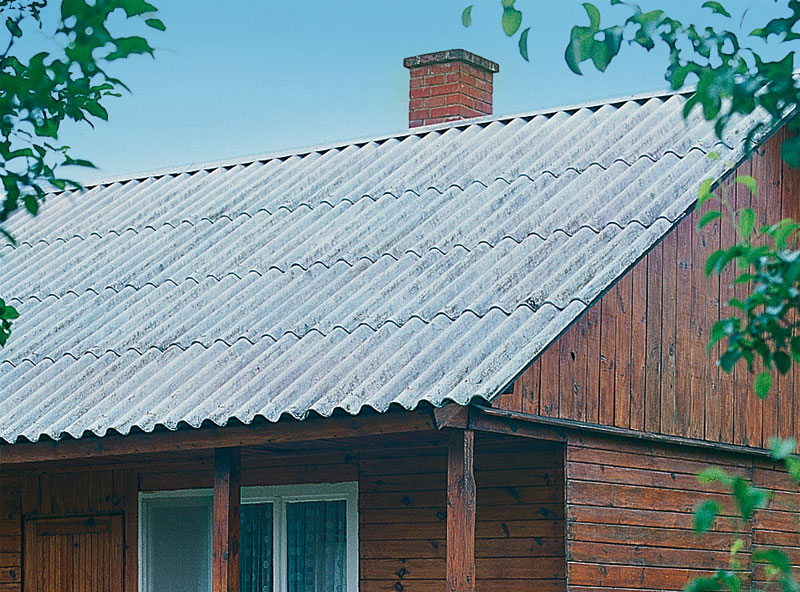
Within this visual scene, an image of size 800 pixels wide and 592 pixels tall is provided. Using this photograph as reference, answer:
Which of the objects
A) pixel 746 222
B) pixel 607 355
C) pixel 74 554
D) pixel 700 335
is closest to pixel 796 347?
pixel 746 222

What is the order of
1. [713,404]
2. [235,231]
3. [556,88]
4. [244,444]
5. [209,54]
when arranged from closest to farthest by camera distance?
[244,444] → [713,404] → [235,231] → [556,88] → [209,54]

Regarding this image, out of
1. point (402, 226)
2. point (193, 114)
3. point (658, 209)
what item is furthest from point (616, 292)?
point (193, 114)

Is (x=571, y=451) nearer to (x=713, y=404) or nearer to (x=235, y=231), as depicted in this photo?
(x=713, y=404)

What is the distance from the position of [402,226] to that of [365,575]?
2.63 metres

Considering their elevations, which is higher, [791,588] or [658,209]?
[658,209]

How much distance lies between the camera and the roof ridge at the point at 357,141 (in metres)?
12.2

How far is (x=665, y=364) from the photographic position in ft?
31.0

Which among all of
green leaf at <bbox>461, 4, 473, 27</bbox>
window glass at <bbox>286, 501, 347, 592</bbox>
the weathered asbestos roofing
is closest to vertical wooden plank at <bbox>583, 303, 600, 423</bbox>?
the weathered asbestos roofing

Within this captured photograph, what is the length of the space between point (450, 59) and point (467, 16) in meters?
11.5

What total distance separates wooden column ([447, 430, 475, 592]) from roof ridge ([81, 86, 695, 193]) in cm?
473

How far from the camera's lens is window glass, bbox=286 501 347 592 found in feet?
33.7

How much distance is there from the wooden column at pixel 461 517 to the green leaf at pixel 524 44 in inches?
193

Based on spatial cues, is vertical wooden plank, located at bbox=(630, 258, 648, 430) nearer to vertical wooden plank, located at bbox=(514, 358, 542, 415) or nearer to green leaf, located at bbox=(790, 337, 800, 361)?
vertical wooden plank, located at bbox=(514, 358, 542, 415)

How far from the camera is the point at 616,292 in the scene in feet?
29.7
